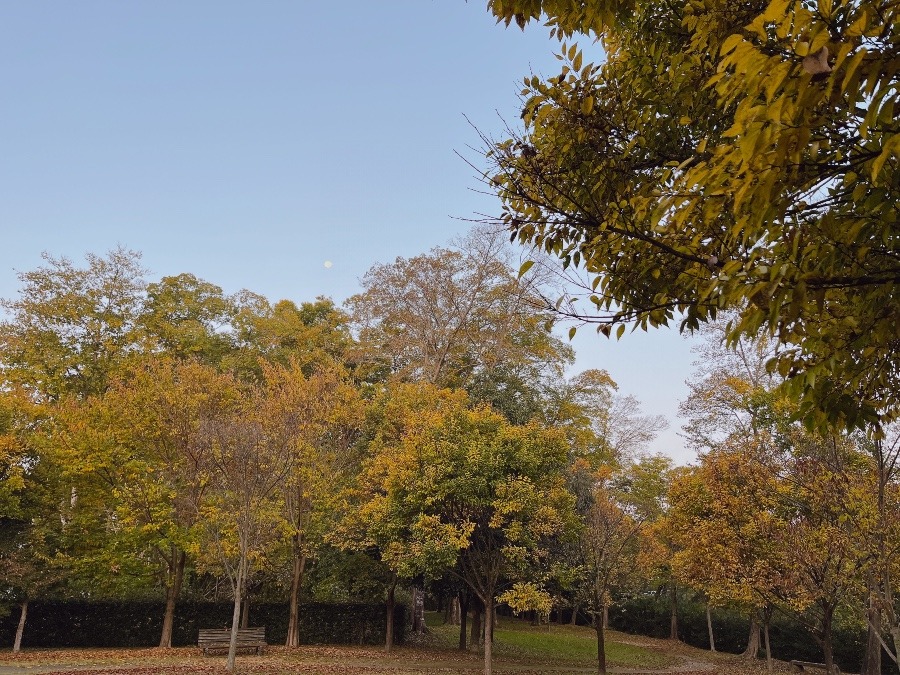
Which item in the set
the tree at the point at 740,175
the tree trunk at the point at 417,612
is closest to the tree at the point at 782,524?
the tree at the point at 740,175

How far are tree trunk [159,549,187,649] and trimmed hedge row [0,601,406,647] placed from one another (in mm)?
806

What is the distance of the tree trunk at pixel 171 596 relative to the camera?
1783cm

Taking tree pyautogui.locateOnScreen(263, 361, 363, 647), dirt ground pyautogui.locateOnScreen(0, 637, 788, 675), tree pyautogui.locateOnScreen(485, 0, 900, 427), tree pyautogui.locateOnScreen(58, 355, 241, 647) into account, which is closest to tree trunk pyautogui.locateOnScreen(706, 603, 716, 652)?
dirt ground pyautogui.locateOnScreen(0, 637, 788, 675)

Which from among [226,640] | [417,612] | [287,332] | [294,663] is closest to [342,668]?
[294,663]

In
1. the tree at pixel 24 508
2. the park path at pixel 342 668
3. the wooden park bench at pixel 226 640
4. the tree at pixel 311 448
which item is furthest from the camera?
the tree at pixel 311 448

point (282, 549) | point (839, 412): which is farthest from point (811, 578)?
point (282, 549)

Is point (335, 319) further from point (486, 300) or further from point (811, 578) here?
point (811, 578)

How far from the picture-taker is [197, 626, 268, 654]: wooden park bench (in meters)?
16.5

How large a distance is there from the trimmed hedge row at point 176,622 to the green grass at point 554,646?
3167mm

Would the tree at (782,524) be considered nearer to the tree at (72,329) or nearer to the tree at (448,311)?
the tree at (448,311)

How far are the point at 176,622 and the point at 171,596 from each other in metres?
1.87

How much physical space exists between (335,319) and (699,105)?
101 feet

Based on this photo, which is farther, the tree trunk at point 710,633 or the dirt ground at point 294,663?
the tree trunk at point 710,633

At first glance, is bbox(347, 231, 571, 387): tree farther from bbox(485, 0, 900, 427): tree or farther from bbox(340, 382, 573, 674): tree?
bbox(485, 0, 900, 427): tree
